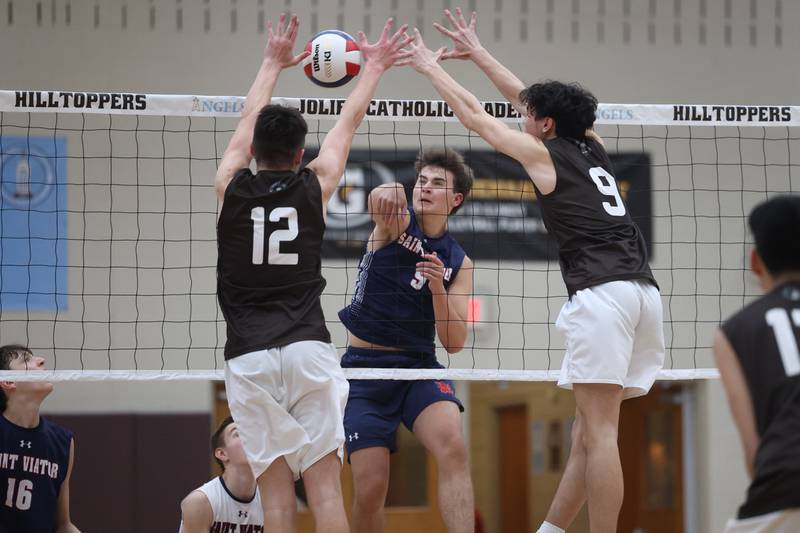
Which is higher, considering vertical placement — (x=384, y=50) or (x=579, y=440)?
(x=384, y=50)

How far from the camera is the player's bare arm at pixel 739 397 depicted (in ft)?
11.6

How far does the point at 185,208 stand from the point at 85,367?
1975mm

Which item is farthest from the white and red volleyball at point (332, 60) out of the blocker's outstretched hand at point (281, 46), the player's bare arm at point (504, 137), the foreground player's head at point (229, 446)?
the foreground player's head at point (229, 446)

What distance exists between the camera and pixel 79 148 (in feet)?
39.3

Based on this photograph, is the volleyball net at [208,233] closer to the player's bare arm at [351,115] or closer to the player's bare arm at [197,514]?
the player's bare arm at [197,514]

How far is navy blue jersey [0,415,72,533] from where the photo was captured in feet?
20.3

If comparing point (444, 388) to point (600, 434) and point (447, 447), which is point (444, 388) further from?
point (600, 434)

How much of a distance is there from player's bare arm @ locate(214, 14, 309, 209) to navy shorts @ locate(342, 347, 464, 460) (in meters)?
1.58

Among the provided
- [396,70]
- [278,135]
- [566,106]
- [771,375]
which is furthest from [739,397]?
[396,70]

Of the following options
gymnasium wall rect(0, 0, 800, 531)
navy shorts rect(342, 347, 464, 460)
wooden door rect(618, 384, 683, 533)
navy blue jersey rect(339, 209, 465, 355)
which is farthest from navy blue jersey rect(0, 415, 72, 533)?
wooden door rect(618, 384, 683, 533)

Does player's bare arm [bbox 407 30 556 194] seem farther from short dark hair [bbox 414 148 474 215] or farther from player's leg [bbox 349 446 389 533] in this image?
player's leg [bbox 349 446 389 533]

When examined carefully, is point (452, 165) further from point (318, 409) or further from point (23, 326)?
point (23, 326)

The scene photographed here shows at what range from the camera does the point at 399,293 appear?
642cm

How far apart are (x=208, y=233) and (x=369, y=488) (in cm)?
646
